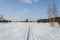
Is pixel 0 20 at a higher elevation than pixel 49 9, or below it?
below

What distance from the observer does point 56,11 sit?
28.0m

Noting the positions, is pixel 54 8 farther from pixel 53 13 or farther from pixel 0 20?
pixel 0 20

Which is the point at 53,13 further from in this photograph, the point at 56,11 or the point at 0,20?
the point at 0,20

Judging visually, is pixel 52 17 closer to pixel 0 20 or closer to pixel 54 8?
pixel 54 8

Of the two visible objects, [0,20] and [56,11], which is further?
[0,20]

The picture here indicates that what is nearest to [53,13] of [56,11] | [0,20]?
[56,11]

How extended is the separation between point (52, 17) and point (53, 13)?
1.61 meters

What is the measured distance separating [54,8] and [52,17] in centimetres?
247

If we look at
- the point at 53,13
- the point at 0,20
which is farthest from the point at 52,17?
the point at 0,20

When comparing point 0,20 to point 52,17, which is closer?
point 52,17

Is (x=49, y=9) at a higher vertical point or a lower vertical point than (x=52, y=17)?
higher

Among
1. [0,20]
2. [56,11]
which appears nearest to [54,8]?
[56,11]

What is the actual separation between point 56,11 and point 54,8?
814 mm

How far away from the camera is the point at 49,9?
2812cm
